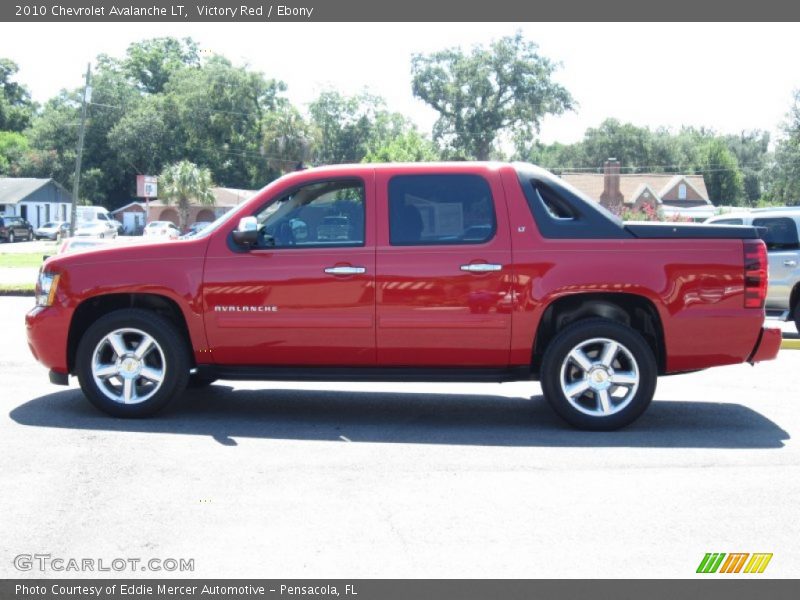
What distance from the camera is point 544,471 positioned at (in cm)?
592

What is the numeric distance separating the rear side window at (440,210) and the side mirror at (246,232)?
98 cm

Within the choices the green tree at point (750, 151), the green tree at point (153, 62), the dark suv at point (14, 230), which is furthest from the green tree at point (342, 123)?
the green tree at point (750, 151)

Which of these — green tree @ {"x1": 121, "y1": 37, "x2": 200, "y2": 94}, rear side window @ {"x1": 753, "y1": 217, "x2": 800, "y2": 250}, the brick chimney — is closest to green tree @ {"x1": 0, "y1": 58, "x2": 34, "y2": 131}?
green tree @ {"x1": 121, "y1": 37, "x2": 200, "y2": 94}

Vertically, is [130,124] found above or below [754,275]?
above

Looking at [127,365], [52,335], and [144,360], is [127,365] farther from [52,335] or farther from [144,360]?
[52,335]

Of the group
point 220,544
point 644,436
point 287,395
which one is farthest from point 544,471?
point 287,395

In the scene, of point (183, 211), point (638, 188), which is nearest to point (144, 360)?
point (183, 211)

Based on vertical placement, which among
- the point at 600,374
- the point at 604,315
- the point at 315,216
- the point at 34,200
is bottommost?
the point at 600,374

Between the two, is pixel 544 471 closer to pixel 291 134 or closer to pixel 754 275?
pixel 754 275

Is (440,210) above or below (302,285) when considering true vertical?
above

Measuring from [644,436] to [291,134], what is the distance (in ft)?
255

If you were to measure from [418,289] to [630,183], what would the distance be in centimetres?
7578

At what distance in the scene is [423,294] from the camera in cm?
689

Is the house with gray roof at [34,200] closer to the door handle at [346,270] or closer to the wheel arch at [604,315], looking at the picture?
the door handle at [346,270]
